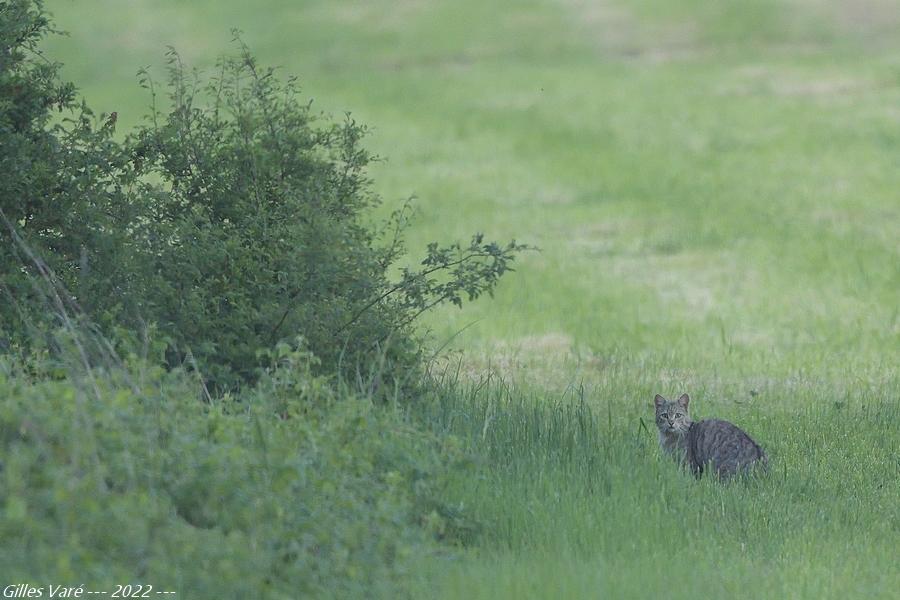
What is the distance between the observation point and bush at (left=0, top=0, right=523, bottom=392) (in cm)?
897

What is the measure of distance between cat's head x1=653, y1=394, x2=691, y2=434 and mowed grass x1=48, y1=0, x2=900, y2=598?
246 millimetres

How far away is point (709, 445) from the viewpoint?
29.6 ft

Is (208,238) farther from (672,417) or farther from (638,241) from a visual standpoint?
(638,241)

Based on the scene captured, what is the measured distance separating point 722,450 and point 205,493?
12.1 feet

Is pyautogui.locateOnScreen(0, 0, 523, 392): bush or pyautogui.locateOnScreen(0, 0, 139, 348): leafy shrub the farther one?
pyautogui.locateOnScreen(0, 0, 139, 348): leafy shrub

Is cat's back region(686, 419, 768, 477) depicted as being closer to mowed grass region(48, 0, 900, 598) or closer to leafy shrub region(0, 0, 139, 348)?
mowed grass region(48, 0, 900, 598)

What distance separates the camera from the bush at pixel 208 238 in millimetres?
8969

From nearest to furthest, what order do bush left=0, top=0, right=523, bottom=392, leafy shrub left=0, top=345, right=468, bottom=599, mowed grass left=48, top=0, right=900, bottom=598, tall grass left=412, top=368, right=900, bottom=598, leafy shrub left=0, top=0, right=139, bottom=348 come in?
leafy shrub left=0, top=345, right=468, bottom=599 < tall grass left=412, top=368, right=900, bottom=598 < mowed grass left=48, top=0, right=900, bottom=598 < bush left=0, top=0, right=523, bottom=392 < leafy shrub left=0, top=0, right=139, bottom=348

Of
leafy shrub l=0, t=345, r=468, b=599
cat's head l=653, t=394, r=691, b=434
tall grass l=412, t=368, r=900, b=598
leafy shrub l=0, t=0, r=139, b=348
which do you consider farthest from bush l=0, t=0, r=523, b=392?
leafy shrub l=0, t=345, r=468, b=599

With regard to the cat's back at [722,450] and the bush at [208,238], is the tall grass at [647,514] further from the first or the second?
the bush at [208,238]

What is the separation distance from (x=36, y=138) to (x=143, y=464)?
3.69 metres

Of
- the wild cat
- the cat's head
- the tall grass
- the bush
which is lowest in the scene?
the tall grass

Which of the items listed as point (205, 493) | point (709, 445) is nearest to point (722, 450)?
point (709, 445)

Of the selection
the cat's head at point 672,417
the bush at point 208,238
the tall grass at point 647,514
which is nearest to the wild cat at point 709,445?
the cat's head at point 672,417
